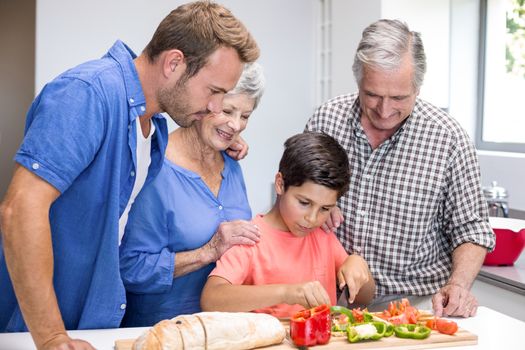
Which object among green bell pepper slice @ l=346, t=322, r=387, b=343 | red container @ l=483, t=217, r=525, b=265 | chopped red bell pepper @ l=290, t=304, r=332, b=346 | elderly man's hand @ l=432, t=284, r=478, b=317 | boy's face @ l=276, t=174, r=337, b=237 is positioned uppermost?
boy's face @ l=276, t=174, r=337, b=237

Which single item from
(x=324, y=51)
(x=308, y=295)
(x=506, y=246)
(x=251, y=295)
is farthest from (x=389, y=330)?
(x=324, y=51)

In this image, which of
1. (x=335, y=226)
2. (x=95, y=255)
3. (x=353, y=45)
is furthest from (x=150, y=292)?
(x=353, y=45)

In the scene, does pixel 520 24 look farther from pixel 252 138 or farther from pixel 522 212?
pixel 252 138

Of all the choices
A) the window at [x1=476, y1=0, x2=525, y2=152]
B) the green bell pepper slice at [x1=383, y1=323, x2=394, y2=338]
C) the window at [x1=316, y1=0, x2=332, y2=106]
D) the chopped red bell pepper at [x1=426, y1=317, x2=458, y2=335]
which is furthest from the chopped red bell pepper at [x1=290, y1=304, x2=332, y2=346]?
the window at [x1=316, y1=0, x2=332, y2=106]

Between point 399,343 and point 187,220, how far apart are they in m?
0.62

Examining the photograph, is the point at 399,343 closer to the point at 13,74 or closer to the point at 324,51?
the point at 324,51

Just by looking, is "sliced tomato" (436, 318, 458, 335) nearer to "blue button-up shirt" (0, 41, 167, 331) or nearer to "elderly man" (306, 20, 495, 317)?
"elderly man" (306, 20, 495, 317)

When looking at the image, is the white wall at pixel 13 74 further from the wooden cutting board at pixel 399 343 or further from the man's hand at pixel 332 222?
the wooden cutting board at pixel 399 343

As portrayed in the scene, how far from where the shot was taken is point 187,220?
1718mm

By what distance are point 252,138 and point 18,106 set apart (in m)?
1.94

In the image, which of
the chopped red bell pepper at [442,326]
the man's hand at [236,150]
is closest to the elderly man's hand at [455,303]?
the chopped red bell pepper at [442,326]

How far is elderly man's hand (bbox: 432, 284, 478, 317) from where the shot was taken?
1630 mm

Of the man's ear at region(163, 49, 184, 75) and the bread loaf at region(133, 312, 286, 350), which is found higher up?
the man's ear at region(163, 49, 184, 75)

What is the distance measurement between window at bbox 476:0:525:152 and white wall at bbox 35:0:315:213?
1.04m
